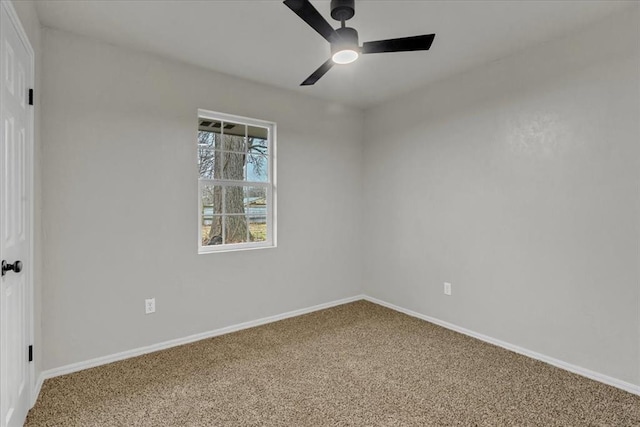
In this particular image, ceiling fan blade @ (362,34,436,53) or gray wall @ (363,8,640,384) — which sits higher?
ceiling fan blade @ (362,34,436,53)

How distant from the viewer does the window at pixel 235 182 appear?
3.20m

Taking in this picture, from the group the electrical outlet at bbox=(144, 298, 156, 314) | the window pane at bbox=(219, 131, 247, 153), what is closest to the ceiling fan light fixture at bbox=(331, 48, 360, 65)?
the window pane at bbox=(219, 131, 247, 153)

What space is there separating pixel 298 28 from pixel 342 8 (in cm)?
64

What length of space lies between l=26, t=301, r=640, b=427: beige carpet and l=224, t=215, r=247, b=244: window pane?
0.95 metres

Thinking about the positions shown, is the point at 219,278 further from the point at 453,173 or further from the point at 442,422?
the point at 453,173

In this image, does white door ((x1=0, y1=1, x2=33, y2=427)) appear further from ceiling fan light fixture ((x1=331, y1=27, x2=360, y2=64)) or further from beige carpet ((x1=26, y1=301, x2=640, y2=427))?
ceiling fan light fixture ((x1=331, y1=27, x2=360, y2=64))

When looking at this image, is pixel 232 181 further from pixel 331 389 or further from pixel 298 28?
pixel 331 389

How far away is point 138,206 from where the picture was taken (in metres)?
2.71

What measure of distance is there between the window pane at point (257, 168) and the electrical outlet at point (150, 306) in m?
1.43

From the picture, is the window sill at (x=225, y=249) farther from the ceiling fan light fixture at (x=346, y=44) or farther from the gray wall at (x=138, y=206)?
the ceiling fan light fixture at (x=346, y=44)

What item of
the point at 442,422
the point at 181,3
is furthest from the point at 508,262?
the point at 181,3

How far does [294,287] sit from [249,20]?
101 inches

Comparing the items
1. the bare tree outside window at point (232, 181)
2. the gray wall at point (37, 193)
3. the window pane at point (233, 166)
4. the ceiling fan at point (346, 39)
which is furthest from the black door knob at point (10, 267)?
the window pane at point (233, 166)

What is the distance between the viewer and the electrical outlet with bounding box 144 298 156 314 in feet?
9.09
